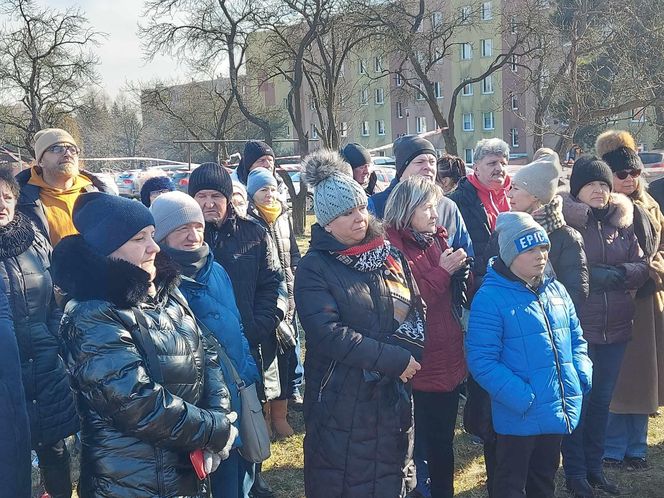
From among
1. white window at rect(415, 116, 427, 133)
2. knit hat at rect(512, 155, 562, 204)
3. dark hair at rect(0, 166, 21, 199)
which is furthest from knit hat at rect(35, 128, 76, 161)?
white window at rect(415, 116, 427, 133)

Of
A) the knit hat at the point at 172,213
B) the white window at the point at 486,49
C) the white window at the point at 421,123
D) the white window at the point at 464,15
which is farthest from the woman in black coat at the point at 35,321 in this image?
the white window at the point at 421,123

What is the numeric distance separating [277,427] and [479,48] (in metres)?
44.5

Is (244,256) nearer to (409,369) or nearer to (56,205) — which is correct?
(409,369)

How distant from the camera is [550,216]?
3621 mm

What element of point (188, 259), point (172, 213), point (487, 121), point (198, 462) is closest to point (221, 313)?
point (188, 259)

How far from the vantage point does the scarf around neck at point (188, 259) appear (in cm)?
293

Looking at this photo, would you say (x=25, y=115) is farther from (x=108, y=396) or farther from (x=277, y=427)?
(x=108, y=396)

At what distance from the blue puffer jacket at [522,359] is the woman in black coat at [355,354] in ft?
1.15

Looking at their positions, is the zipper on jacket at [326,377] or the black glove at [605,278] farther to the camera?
the black glove at [605,278]

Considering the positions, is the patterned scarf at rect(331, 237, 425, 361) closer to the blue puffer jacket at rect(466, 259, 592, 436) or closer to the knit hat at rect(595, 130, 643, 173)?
the blue puffer jacket at rect(466, 259, 592, 436)

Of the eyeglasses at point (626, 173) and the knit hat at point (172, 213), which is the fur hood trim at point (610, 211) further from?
the knit hat at point (172, 213)

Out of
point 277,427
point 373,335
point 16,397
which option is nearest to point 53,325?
point 16,397

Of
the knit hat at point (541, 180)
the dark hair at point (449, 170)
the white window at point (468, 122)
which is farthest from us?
the white window at point (468, 122)

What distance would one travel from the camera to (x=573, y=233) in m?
3.61
